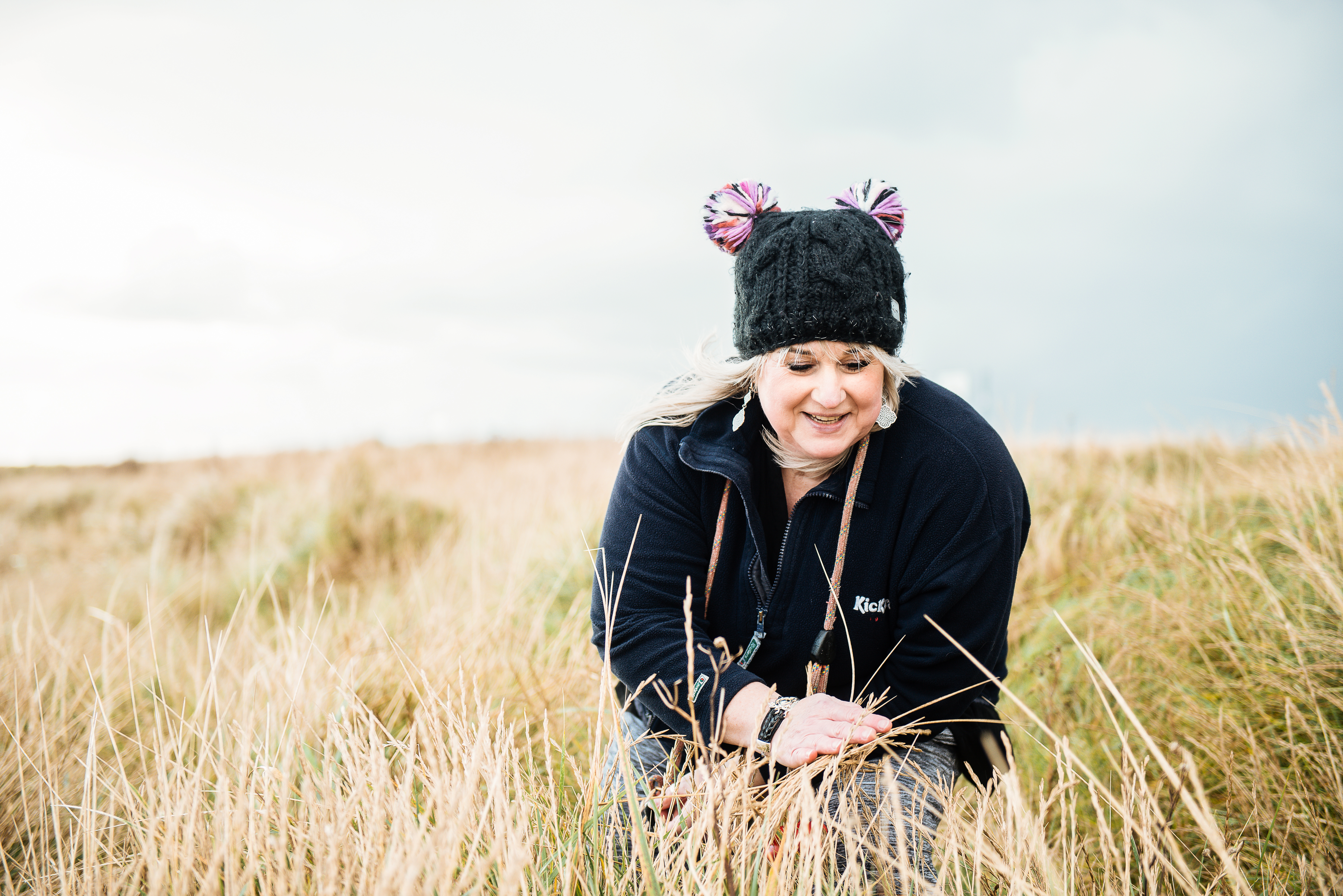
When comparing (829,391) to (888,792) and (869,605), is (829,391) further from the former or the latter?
(888,792)


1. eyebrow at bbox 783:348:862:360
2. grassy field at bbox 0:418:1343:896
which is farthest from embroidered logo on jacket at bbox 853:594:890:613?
eyebrow at bbox 783:348:862:360

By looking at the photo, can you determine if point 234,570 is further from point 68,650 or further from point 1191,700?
point 1191,700

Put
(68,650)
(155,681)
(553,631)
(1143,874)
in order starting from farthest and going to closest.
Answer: (553,631) < (155,681) < (68,650) < (1143,874)

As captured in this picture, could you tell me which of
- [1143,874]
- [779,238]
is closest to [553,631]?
[779,238]

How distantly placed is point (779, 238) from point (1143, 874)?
154 centimetres

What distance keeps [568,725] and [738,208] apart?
69.6 inches

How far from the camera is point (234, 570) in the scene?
19.3ft

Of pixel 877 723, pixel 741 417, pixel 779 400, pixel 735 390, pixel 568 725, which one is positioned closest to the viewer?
pixel 877 723

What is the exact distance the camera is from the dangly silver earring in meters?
2.10

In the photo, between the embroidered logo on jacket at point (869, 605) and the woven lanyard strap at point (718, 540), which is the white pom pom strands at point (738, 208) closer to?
the woven lanyard strap at point (718, 540)

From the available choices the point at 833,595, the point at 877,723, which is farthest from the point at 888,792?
the point at 833,595

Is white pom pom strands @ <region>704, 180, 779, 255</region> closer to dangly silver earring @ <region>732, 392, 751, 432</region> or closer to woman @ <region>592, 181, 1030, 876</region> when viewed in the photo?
woman @ <region>592, 181, 1030, 876</region>

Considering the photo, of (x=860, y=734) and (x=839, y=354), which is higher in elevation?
(x=839, y=354)

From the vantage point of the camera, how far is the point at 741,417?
2.10 metres
